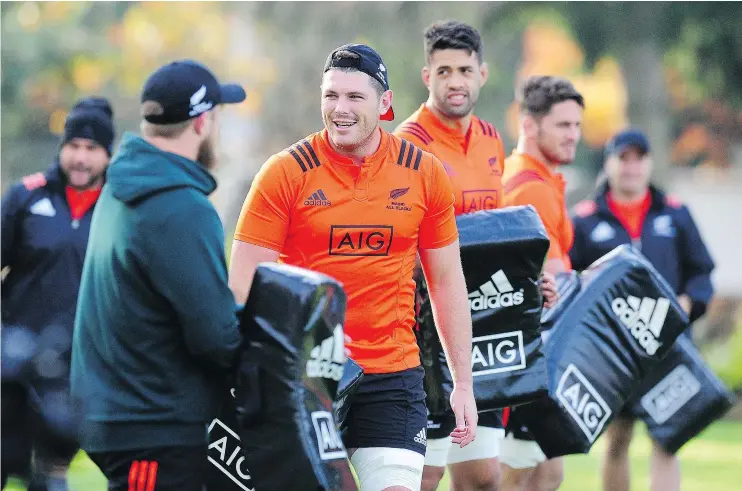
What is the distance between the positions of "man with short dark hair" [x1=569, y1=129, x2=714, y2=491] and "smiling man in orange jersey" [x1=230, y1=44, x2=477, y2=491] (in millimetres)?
3449

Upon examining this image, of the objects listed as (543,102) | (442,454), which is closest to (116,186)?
(442,454)

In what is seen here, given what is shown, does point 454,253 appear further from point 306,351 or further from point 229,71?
point 229,71

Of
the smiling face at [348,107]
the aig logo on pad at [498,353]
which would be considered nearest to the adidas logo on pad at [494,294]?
the aig logo on pad at [498,353]

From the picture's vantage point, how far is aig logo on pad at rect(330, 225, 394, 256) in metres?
5.29

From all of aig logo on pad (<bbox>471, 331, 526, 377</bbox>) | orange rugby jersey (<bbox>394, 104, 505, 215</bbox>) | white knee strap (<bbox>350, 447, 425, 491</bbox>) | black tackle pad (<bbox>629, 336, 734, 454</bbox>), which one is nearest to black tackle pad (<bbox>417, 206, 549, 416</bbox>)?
aig logo on pad (<bbox>471, 331, 526, 377</bbox>)

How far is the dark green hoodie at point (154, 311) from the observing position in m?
4.29

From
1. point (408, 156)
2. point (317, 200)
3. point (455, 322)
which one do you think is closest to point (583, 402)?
point (455, 322)

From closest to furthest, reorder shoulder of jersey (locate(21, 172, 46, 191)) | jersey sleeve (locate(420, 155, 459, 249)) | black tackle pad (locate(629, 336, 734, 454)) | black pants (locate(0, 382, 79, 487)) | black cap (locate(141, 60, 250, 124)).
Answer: black cap (locate(141, 60, 250, 124)), jersey sleeve (locate(420, 155, 459, 249)), black pants (locate(0, 382, 79, 487)), shoulder of jersey (locate(21, 172, 46, 191)), black tackle pad (locate(629, 336, 734, 454))

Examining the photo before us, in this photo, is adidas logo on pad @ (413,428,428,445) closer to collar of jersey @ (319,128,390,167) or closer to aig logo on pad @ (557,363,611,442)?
collar of jersey @ (319,128,390,167)

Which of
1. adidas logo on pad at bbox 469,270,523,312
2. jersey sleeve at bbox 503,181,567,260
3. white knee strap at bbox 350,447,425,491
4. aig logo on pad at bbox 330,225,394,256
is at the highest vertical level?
aig logo on pad at bbox 330,225,394,256

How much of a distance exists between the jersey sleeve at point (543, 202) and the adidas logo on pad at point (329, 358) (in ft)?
9.12

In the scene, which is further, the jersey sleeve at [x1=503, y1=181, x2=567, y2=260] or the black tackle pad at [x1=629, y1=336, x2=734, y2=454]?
the black tackle pad at [x1=629, y1=336, x2=734, y2=454]

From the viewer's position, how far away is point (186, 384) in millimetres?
4402

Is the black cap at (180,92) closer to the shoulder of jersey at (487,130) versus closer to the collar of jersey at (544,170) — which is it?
the shoulder of jersey at (487,130)
